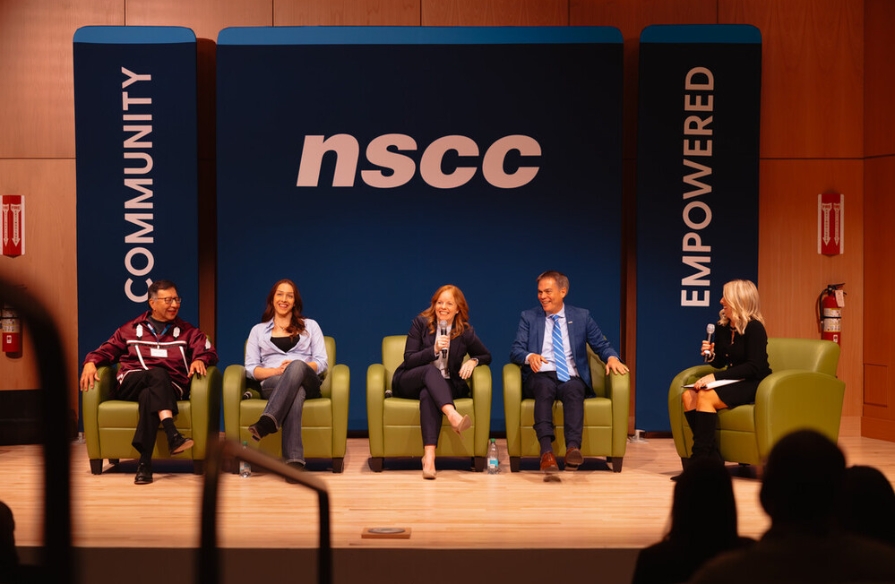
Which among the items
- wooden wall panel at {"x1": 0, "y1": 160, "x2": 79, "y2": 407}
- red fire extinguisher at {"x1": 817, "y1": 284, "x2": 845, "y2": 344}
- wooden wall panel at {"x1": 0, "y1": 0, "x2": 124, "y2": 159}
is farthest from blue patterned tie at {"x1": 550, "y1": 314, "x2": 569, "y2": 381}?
wooden wall panel at {"x1": 0, "y1": 0, "x2": 124, "y2": 159}

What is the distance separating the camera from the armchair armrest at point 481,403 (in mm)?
5477

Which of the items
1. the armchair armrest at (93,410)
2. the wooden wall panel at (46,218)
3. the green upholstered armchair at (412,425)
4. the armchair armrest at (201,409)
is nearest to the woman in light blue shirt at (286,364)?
the armchair armrest at (201,409)

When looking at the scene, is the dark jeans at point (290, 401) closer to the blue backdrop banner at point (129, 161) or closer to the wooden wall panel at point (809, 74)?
the blue backdrop banner at point (129, 161)

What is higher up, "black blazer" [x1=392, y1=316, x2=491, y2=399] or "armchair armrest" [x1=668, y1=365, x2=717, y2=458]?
"black blazer" [x1=392, y1=316, x2=491, y2=399]

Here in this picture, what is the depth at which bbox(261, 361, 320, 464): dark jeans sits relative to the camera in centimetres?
530

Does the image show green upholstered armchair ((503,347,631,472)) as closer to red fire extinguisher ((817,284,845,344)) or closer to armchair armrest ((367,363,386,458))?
armchair armrest ((367,363,386,458))

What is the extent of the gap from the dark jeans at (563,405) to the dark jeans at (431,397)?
52cm

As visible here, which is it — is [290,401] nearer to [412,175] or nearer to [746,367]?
[412,175]

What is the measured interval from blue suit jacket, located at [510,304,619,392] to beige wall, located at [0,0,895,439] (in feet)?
4.19

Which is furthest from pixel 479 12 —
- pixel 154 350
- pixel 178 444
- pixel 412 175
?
pixel 178 444

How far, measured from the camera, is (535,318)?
577 centimetres

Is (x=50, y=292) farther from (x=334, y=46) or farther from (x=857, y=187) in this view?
(x=857, y=187)

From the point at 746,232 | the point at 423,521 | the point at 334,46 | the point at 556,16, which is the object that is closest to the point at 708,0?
the point at 556,16

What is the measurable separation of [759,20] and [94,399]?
5.37 meters
